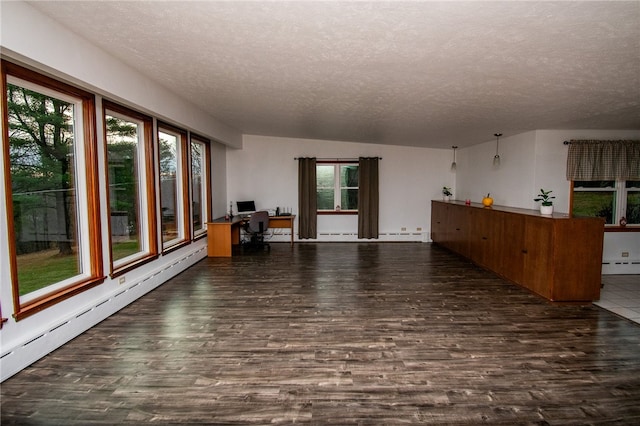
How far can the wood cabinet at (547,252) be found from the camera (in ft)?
12.7

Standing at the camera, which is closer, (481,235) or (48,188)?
(48,188)

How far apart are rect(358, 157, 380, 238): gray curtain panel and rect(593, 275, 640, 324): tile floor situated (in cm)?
429

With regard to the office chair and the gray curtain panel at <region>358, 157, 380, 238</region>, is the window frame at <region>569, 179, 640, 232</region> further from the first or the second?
the office chair

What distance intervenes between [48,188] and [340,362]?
9.88ft

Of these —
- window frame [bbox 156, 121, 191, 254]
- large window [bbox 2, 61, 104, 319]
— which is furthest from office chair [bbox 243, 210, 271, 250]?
large window [bbox 2, 61, 104, 319]

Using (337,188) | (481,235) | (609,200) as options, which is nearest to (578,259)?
(481,235)

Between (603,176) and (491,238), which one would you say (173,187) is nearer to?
(491,238)

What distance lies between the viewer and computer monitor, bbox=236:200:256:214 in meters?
7.62

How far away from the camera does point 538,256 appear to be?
13.5ft

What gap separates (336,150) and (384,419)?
6602mm

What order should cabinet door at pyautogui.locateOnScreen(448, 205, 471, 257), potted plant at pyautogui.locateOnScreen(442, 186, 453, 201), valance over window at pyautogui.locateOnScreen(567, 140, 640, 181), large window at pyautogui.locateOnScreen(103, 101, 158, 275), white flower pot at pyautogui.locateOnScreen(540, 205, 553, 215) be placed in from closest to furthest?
large window at pyautogui.locateOnScreen(103, 101, 158, 275), white flower pot at pyautogui.locateOnScreen(540, 205, 553, 215), valance over window at pyautogui.locateOnScreen(567, 140, 640, 181), cabinet door at pyautogui.locateOnScreen(448, 205, 471, 257), potted plant at pyautogui.locateOnScreen(442, 186, 453, 201)

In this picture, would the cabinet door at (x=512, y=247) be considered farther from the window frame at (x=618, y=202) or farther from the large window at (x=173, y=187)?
the large window at (x=173, y=187)

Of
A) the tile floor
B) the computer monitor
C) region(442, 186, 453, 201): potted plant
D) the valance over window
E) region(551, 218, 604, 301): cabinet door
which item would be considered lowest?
the tile floor

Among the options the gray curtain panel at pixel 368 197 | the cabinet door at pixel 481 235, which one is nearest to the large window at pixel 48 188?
the cabinet door at pixel 481 235
